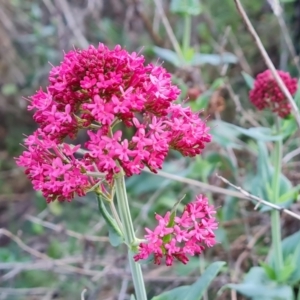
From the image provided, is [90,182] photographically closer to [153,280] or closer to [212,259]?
[153,280]

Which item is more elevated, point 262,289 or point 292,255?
point 292,255

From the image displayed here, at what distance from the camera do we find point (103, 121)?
952mm

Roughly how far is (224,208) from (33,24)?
188 centimetres

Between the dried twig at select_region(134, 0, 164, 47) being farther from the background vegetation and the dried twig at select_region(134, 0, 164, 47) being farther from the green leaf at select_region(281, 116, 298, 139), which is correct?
the green leaf at select_region(281, 116, 298, 139)

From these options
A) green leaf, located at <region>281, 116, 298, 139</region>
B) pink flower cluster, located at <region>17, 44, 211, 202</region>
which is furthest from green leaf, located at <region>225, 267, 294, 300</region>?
pink flower cluster, located at <region>17, 44, 211, 202</region>

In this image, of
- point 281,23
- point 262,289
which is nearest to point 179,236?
point 262,289

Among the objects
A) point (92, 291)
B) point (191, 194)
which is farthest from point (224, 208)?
point (92, 291)

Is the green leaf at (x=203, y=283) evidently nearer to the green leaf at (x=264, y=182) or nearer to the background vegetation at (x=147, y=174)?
the background vegetation at (x=147, y=174)

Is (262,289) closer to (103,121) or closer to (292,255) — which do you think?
(292,255)

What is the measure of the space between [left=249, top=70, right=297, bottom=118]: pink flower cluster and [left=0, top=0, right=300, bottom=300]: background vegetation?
3.8 inches

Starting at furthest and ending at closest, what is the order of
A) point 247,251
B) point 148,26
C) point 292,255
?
point 148,26 < point 247,251 < point 292,255

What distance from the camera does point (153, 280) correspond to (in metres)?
1.88

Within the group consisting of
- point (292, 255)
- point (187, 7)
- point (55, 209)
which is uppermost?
point (187, 7)

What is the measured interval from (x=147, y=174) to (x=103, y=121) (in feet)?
4.42
